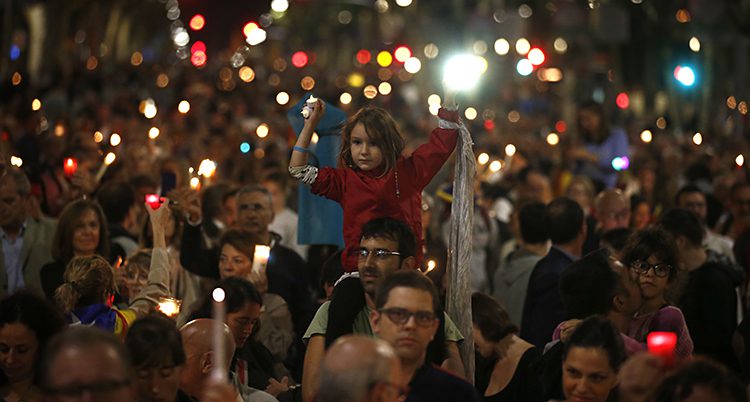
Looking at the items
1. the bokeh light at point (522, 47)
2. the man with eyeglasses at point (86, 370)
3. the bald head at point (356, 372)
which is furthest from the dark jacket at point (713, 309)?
the bokeh light at point (522, 47)

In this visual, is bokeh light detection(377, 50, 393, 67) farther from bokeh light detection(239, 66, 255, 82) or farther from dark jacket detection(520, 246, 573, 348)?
dark jacket detection(520, 246, 573, 348)

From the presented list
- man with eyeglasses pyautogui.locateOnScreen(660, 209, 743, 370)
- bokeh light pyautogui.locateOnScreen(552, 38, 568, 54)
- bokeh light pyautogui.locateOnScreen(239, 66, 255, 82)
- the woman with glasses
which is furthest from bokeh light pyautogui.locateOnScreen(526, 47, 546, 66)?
the woman with glasses

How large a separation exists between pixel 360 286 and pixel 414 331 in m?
1.26

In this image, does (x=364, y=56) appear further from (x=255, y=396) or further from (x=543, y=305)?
(x=255, y=396)

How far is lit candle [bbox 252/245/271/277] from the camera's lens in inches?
400

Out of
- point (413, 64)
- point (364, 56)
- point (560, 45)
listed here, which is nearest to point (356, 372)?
point (413, 64)

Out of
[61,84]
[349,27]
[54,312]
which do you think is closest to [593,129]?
[54,312]

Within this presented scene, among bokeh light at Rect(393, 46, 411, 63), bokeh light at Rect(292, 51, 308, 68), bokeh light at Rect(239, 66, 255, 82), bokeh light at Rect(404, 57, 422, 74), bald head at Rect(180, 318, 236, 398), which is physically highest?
A: bokeh light at Rect(393, 46, 411, 63)

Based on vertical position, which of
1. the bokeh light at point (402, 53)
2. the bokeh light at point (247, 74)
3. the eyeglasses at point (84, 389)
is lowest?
the eyeglasses at point (84, 389)

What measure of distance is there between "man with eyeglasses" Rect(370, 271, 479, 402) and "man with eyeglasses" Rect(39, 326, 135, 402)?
1.45m

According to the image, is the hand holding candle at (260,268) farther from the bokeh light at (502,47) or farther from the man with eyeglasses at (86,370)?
the bokeh light at (502,47)

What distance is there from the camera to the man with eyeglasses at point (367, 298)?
812 centimetres

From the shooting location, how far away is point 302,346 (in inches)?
406

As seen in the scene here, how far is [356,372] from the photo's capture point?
5.95 meters
